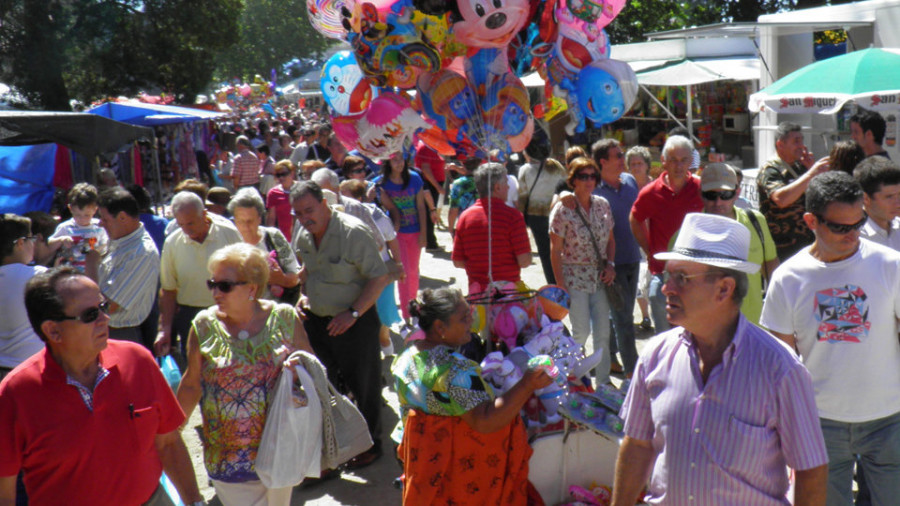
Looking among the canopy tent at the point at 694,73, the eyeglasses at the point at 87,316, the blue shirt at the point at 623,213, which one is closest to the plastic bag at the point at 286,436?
the eyeglasses at the point at 87,316

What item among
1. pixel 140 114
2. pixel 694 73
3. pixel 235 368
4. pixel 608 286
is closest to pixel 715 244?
pixel 235 368

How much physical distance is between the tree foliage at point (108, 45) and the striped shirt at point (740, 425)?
2402 cm

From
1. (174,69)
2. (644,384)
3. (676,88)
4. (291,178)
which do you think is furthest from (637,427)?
(174,69)

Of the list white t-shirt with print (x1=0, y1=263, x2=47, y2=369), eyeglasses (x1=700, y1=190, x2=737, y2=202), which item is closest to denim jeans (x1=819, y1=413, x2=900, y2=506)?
eyeglasses (x1=700, y1=190, x2=737, y2=202)

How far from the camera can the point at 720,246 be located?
8.84 feet

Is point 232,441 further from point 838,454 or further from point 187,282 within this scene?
point 838,454

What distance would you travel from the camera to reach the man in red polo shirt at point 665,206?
5938 mm

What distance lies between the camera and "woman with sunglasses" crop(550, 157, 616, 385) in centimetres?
658

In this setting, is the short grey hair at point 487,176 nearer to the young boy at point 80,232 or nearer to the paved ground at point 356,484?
the paved ground at point 356,484

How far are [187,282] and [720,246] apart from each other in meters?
4.09

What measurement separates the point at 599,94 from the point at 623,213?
217 cm

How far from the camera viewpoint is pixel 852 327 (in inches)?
139

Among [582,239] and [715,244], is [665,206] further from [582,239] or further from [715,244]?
[715,244]

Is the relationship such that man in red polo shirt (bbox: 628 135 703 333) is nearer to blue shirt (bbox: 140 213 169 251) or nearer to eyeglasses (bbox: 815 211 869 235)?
eyeglasses (bbox: 815 211 869 235)
